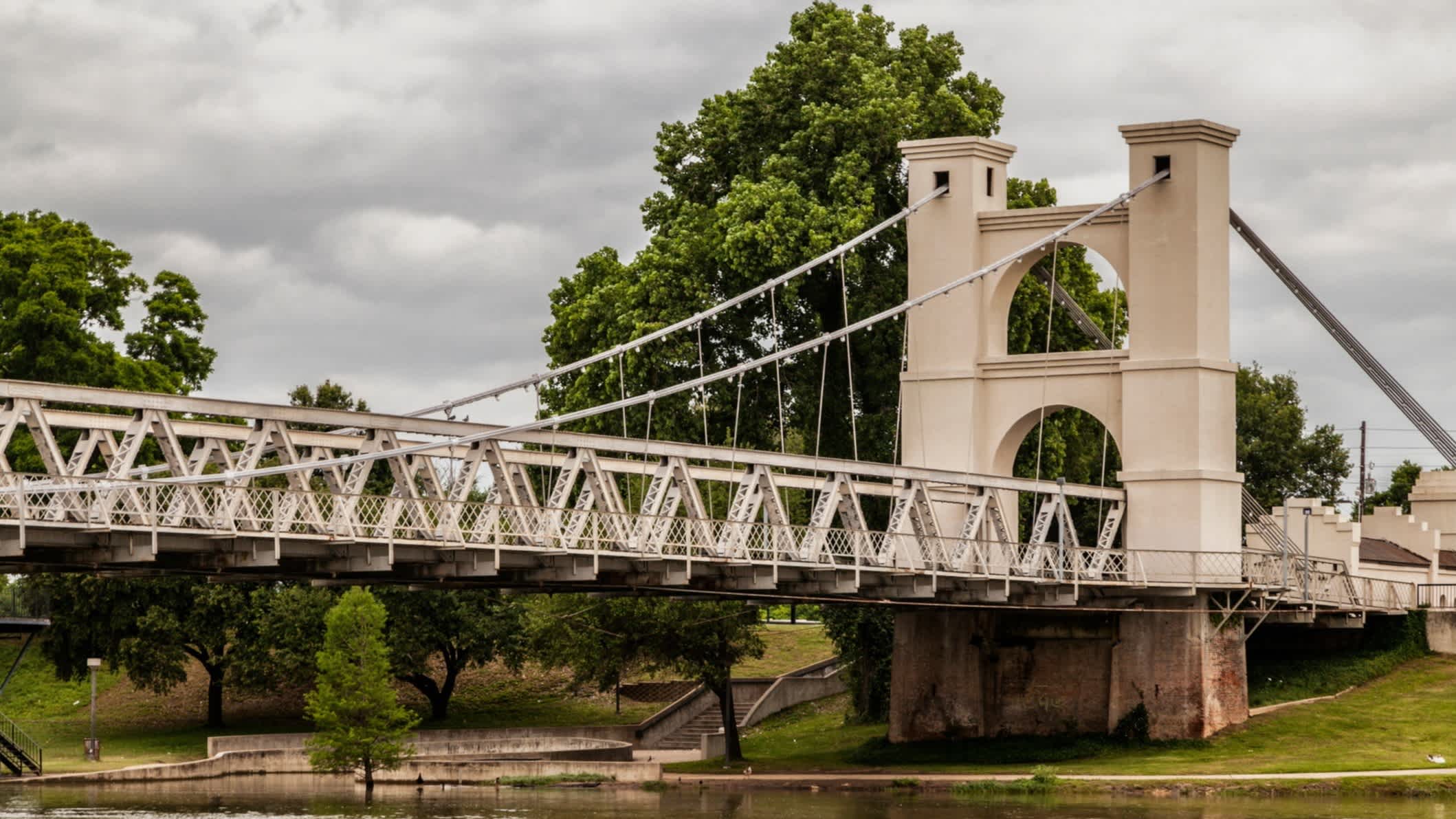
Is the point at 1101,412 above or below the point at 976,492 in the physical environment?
above

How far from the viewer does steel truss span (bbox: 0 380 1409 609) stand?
99.0ft

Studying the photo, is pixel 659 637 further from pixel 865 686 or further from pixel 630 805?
pixel 865 686

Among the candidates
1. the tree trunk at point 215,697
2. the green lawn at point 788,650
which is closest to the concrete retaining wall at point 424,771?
the tree trunk at point 215,697

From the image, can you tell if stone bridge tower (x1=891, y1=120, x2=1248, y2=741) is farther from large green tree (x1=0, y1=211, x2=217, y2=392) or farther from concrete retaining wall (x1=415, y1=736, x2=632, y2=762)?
large green tree (x1=0, y1=211, x2=217, y2=392)

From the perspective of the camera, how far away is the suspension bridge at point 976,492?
3531 cm

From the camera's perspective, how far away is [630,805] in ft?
140

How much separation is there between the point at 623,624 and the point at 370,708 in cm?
594

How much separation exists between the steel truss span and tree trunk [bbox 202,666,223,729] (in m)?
20.4

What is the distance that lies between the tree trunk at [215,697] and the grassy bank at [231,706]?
372 mm

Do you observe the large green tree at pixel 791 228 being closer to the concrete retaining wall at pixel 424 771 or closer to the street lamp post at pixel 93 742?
the concrete retaining wall at pixel 424 771

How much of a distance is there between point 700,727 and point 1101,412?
16040 mm

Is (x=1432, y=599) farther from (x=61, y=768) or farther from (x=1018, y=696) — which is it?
(x=61, y=768)

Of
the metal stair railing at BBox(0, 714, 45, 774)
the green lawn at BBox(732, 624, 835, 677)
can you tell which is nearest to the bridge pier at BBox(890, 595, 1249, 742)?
the green lawn at BBox(732, 624, 835, 677)

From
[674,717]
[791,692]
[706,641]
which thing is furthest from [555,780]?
[791,692]
